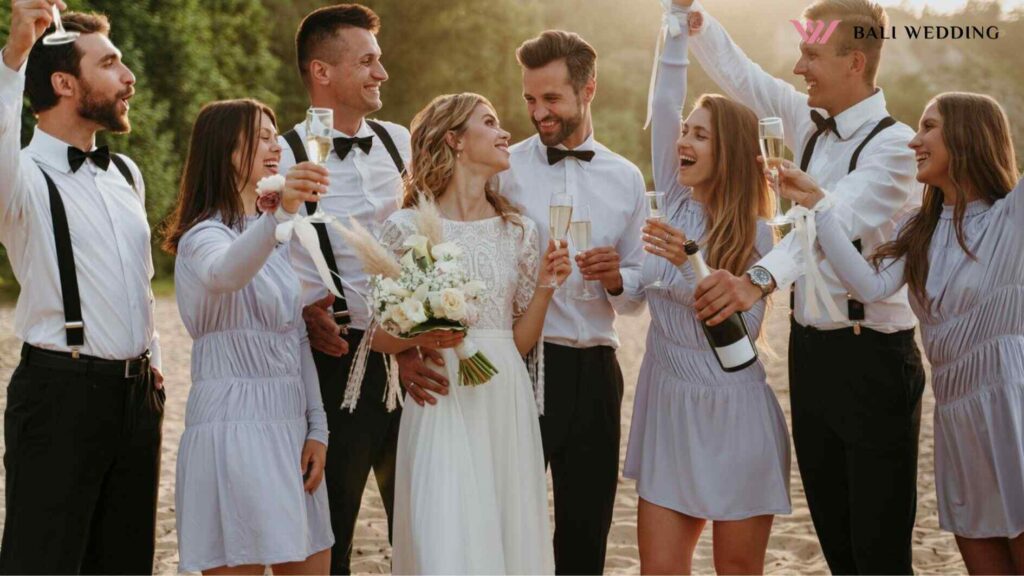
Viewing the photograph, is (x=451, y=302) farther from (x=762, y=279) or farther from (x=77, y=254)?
(x=77, y=254)

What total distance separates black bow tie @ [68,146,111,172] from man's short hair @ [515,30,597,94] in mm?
1790

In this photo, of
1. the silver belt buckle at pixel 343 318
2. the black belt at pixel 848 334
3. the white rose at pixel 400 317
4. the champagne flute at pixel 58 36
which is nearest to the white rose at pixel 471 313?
the white rose at pixel 400 317

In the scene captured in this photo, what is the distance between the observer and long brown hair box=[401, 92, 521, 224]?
4.98m

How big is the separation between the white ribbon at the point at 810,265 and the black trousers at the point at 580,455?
1.00 meters

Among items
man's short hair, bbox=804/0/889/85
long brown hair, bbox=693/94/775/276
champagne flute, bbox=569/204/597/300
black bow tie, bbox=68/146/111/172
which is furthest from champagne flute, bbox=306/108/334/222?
man's short hair, bbox=804/0/889/85

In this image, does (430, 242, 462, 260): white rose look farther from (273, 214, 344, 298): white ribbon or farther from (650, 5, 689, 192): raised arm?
(650, 5, 689, 192): raised arm

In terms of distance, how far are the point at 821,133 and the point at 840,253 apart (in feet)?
2.78

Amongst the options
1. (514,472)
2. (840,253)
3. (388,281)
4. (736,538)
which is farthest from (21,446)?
(840,253)

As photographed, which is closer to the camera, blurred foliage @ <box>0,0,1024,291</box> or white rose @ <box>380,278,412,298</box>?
white rose @ <box>380,278,412,298</box>

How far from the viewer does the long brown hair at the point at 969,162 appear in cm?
474

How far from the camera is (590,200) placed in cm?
547

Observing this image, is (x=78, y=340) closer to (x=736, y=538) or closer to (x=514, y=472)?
(x=514, y=472)

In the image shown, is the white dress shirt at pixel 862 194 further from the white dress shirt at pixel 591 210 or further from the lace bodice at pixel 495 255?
the lace bodice at pixel 495 255

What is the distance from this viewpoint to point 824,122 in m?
5.30
